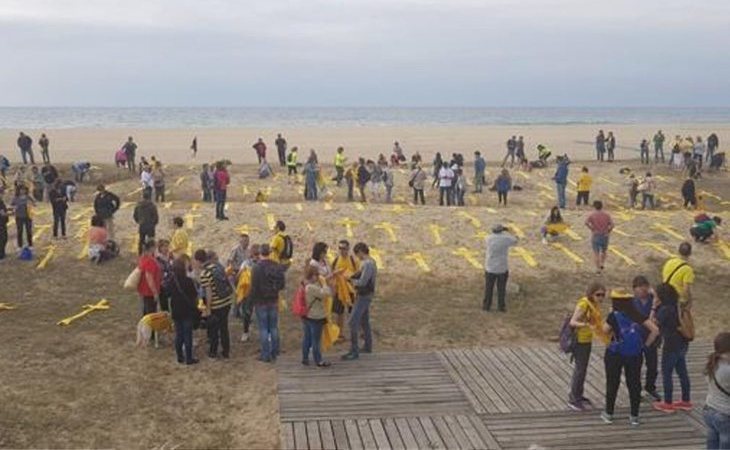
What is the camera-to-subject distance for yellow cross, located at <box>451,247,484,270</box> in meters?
16.6

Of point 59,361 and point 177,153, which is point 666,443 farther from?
point 177,153

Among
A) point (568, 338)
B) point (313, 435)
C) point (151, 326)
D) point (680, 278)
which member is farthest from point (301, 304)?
point (680, 278)

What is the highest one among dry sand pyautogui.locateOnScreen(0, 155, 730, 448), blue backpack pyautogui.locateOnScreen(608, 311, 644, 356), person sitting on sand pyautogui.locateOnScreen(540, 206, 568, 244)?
blue backpack pyautogui.locateOnScreen(608, 311, 644, 356)

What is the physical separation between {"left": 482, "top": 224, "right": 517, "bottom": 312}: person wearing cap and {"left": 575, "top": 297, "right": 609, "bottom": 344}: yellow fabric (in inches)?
168

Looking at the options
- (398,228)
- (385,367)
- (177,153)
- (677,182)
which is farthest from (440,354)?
(177,153)

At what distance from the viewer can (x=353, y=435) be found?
818 cm

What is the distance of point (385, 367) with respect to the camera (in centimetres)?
A: 1051

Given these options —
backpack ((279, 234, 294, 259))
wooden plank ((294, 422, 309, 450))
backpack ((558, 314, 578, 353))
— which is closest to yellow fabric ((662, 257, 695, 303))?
backpack ((558, 314, 578, 353))

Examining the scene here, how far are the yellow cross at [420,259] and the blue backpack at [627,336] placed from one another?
27.1 ft

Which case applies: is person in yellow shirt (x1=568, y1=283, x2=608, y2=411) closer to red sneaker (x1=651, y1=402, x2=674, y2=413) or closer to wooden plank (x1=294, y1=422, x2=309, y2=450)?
red sneaker (x1=651, y1=402, x2=674, y2=413)

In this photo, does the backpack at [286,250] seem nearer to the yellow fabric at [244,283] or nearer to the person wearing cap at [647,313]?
the yellow fabric at [244,283]

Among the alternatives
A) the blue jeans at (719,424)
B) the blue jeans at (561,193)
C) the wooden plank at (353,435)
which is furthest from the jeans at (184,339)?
the blue jeans at (561,193)

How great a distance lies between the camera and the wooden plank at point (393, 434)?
312 inches

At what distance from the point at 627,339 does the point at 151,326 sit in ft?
23.5
